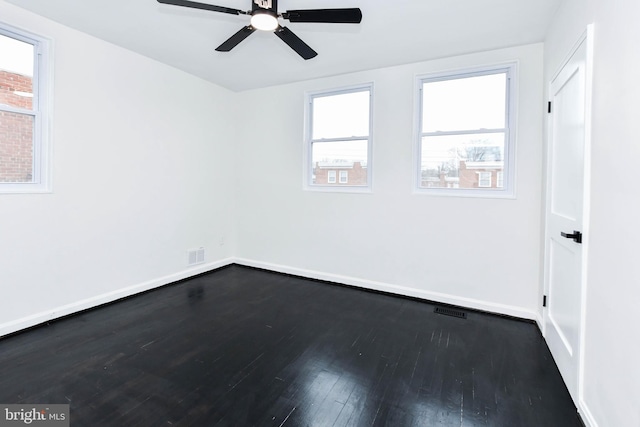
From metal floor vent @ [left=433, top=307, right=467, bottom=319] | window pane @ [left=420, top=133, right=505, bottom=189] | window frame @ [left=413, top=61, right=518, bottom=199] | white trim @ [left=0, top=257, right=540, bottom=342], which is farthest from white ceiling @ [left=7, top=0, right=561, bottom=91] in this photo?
metal floor vent @ [left=433, top=307, right=467, bottom=319]

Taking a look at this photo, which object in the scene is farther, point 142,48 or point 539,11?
point 142,48

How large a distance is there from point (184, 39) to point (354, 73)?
197 cm

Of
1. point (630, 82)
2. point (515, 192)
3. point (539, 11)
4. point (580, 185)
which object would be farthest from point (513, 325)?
point (539, 11)

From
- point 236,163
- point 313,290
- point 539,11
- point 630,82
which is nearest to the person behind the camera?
point 630,82

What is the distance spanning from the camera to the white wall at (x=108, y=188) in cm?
276

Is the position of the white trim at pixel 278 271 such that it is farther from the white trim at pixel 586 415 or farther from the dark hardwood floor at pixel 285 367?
the white trim at pixel 586 415

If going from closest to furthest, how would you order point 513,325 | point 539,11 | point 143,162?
point 539,11
point 513,325
point 143,162

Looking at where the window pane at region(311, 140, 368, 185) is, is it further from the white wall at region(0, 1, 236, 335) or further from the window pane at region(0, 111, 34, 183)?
the window pane at region(0, 111, 34, 183)

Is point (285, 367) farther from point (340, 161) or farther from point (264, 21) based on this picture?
point (340, 161)

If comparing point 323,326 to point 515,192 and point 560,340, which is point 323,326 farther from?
point 515,192

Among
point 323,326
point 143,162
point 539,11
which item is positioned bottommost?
point 323,326

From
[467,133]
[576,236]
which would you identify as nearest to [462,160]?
[467,133]

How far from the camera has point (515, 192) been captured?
316cm

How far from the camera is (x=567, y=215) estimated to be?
85.0 inches
